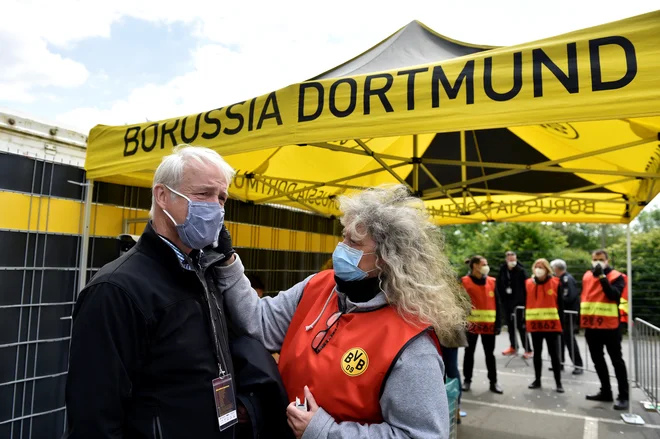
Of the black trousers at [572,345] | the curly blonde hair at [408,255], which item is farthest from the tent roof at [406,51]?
the black trousers at [572,345]

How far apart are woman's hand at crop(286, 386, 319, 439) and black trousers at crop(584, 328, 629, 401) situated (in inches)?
234

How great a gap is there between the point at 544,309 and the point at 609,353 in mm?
1026

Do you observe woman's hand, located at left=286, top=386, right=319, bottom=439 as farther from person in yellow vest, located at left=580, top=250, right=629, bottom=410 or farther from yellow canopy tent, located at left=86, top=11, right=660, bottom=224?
person in yellow vest, located at left=580, top=250, right=629, bottom=410

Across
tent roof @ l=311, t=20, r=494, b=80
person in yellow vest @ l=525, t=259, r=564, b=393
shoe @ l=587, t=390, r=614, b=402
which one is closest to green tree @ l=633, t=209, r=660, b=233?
person in yellow vest @ l=525, t=259, r=564, b=393

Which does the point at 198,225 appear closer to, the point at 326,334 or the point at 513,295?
the point at 326,334

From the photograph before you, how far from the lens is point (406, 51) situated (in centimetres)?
367

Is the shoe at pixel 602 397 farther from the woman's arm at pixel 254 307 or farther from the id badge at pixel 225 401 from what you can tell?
the id badge at pixel 225 401

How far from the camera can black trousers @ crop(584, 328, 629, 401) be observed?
5.94 meters

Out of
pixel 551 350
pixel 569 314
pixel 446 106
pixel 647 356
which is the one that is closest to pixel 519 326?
pixel 569 314

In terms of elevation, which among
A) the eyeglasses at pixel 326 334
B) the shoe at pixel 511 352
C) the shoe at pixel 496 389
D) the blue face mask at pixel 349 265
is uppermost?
the blue face mask at pixel 349 265

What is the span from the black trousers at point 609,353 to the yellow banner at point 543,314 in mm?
531

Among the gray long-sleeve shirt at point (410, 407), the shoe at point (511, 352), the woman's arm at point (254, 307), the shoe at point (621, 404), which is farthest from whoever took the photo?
the shoe at point (511, 352)

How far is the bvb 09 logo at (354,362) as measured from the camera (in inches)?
61.3

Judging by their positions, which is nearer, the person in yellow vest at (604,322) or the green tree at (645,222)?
the person in yellow vest at (604,322)
